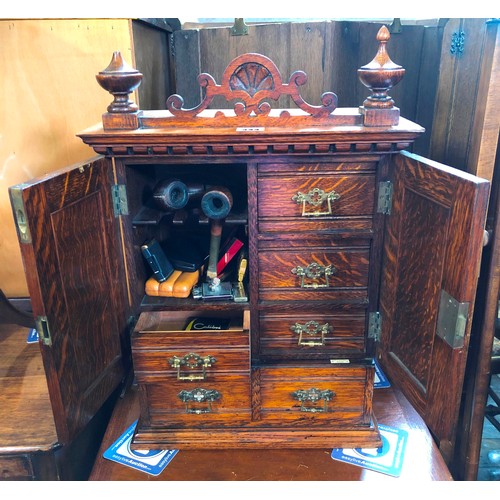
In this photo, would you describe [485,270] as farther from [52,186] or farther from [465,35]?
[52,186]

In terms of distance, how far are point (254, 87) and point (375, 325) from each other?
26.2 inches

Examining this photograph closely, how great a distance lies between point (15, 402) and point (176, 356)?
0.53 meters

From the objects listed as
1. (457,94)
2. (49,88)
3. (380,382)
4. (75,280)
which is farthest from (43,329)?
(457,94)

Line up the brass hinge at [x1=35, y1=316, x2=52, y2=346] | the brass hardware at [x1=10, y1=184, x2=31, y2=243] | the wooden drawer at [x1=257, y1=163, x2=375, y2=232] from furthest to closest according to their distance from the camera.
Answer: the wooden drawer at [x1=257, y1=163, x2=375, y2=232], the brass hinge at [x1=35, y1=316, x2=52, y2=346], the brass hardware at [x1=10, y1=184, x2=31, y2=243]

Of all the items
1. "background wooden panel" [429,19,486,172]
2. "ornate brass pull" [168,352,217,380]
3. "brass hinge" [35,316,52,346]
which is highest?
"background wooden panel" [429,19,486,172]

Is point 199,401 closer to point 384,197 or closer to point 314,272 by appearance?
point 314,272

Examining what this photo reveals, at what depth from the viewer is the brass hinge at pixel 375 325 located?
4.15ft

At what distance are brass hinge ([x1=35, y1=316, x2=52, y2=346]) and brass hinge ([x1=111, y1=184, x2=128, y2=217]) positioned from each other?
1.05 feet

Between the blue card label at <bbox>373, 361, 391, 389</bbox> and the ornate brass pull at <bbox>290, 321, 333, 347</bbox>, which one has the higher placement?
the ornate brass pull at <bbox>290, 321, 333, 347</bbox>

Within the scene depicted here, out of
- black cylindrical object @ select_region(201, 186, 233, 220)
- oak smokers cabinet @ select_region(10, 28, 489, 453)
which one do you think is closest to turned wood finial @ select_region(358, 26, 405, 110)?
oak smokers cabinet @ select_region(10, 28, 489, 453)

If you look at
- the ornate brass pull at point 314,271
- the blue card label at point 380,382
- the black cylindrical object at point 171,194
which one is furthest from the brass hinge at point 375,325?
the black cylindrical object at point 171,194

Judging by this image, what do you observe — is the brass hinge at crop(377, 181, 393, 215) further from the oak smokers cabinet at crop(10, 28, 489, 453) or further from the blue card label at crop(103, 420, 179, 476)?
the blue card label at crop(103, 420, 179, 476)

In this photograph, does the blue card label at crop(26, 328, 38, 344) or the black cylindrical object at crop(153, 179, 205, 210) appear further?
the blue card label at crop(26, 328, 38, 344)

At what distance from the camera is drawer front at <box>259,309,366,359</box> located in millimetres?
1270
